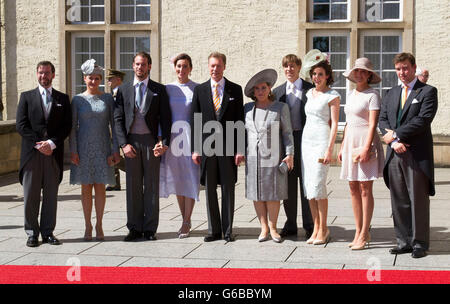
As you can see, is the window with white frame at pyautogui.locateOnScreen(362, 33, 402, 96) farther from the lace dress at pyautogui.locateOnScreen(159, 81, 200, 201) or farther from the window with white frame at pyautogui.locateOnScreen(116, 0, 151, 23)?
the lace dress at pyautogui.locateOnScreen(159, 81, 200, 201)

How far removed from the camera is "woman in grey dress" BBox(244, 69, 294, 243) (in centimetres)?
783

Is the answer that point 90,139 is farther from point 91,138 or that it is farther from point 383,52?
point 383,52

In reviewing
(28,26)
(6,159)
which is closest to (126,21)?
(28,26)

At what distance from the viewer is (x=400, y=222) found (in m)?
7.32

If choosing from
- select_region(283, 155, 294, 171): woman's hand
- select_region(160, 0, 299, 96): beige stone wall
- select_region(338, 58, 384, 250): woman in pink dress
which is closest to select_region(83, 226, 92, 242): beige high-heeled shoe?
select_region(283, 155, 294, 171): woman's hand

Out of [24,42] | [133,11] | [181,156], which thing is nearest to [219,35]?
[133,11]

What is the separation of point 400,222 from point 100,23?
964 cm

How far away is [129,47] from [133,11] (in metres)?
0.70

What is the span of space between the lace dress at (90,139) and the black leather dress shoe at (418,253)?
3.00m

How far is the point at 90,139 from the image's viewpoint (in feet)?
26.0

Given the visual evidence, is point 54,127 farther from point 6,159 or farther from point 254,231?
point 6,159

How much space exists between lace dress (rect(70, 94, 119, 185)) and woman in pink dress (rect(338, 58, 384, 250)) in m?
2.35

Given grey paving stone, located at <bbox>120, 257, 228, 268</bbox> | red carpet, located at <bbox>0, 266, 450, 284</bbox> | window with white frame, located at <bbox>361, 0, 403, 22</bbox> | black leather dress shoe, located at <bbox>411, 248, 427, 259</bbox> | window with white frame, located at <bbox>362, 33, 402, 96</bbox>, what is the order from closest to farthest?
red carpet, located at <bbox>0, 266, 450, 284</bbox> → grey paving stone, located at <bbox>120, 257, 228, 268</bbox> → black leather dress shoe, located at <bbox>411, 248, 427, 259</bbox> → window with white frame, located at <bbox>361, 0, 403, 22</bbox> → window with white frame, located at <bbox>362, 33, 402, 96</bbox>

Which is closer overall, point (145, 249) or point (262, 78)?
point (145, 249)
